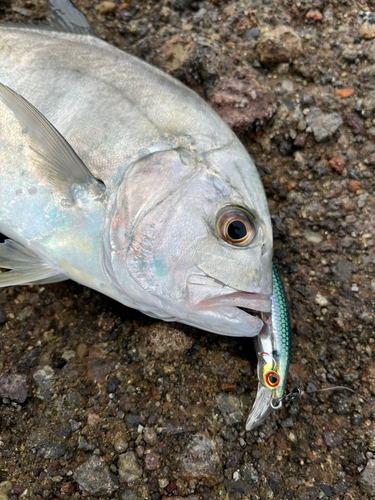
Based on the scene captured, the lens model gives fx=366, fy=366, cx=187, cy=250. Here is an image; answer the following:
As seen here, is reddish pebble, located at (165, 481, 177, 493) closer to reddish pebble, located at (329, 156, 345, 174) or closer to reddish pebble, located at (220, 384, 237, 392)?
reddish pebble, located at (220, 384, 237, 392)

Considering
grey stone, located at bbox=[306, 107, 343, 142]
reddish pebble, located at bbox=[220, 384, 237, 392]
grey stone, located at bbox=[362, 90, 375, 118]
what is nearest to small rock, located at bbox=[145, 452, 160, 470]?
reddish pebble, located at bbox=[220, 384, 237, 392]

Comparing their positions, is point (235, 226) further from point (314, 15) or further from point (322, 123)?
point (314, 15)

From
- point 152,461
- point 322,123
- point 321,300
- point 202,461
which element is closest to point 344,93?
point 322,123

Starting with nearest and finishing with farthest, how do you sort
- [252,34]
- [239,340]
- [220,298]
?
[220,298], [239,340], [252,34]

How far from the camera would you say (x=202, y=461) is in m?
1.75

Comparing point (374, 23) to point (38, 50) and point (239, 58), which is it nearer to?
point (239, 58)

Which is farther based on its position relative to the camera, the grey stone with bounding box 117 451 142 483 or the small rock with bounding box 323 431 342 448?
the small rock with bounding box 323 431 342 448

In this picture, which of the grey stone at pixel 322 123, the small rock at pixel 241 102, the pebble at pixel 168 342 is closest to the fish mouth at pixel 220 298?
the pebble at pixel 168 342

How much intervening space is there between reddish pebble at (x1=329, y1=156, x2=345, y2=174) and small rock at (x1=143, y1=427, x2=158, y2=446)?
2030 mm

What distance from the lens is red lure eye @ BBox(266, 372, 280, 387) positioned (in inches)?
73.4

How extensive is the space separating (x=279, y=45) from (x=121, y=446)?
282 cm

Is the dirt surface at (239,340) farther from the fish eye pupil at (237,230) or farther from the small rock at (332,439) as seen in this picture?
the fish eye pupil at (237,230)

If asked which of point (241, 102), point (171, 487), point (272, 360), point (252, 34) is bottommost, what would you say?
point (171, 487)

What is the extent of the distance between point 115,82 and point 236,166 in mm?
823
